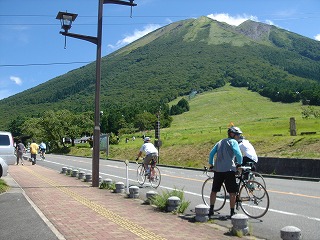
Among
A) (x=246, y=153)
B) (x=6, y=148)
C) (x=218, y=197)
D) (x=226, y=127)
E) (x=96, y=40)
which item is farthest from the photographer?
(x=226, y=127)

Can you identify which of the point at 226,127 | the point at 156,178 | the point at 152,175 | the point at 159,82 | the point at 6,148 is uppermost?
the point at 159,82

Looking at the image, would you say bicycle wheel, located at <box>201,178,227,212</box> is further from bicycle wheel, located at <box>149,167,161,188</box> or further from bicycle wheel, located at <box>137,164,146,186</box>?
A: bicycle wheel, located at <box>137,164,146,186</box>

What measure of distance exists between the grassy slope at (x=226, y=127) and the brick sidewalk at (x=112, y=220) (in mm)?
16378

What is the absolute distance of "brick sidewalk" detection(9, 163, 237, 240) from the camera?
6.57 meters

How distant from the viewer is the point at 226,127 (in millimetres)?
86688

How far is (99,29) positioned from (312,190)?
865 centimetres

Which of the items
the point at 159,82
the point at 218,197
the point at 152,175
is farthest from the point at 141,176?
the point at 159,82

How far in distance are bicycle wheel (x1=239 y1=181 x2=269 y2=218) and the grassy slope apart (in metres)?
15.9

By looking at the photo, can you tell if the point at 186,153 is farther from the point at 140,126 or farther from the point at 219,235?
the point at 140,126

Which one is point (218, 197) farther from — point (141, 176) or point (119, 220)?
point (141, 176)

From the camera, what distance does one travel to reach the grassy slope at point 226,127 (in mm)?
28016

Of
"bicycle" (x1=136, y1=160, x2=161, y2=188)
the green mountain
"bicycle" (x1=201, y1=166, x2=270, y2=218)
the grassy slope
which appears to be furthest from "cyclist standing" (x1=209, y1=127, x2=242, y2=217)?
the green mountain

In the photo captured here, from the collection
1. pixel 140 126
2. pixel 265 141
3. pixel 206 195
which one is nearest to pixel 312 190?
pixel 206 195

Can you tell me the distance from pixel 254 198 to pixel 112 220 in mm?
2845
